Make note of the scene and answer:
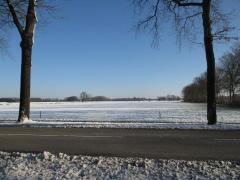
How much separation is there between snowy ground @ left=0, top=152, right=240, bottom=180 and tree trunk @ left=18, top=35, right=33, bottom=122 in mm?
14312

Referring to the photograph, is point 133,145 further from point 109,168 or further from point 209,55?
point 209,55

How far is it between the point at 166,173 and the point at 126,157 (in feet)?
7.06

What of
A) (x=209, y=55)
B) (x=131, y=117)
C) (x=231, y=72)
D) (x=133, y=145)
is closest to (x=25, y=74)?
(x=209, y=55)

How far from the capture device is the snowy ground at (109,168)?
8.21 metres

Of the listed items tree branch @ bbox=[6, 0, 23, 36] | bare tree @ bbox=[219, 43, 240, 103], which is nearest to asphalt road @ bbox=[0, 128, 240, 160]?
tree branch @ bbox=[6, 0, 23, 36]

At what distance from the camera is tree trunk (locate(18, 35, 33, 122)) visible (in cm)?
2402

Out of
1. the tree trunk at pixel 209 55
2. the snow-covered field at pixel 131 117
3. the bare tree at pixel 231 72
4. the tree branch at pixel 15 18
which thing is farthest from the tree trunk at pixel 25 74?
the bare tree at pixel 231 72

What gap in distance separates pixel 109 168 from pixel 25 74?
643 inches

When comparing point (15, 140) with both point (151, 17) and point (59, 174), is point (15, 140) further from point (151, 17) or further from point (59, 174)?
point (151, 17)

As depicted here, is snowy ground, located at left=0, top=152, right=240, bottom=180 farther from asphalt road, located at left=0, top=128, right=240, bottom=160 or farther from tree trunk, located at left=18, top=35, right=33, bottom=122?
tree trunk, located at left=18, top=35, right=33, bottom=122

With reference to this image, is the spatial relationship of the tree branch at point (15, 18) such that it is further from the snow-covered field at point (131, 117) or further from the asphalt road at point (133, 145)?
the asphalt road at point (133, 145)

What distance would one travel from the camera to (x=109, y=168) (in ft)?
28.8

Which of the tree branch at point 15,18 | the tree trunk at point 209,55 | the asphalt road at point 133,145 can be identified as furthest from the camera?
the tree branch at point 15,18

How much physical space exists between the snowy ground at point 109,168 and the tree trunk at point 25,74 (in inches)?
563
